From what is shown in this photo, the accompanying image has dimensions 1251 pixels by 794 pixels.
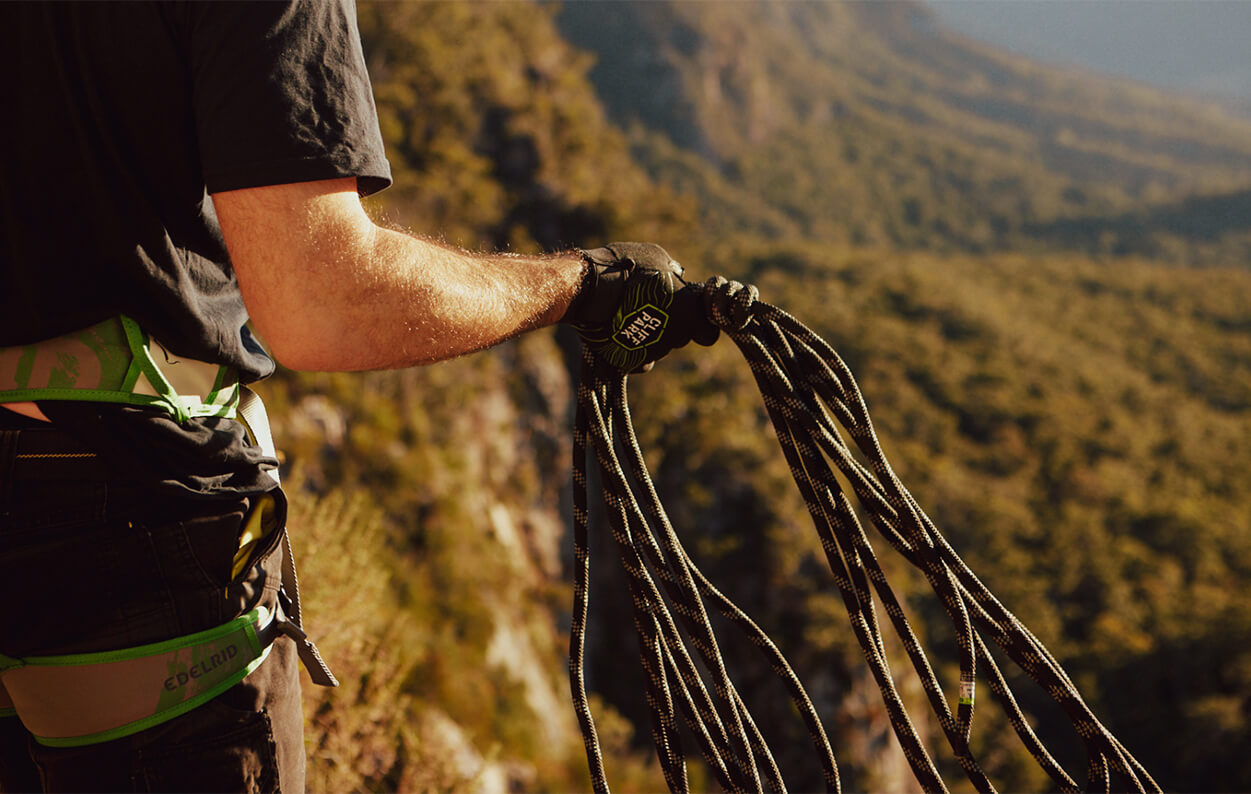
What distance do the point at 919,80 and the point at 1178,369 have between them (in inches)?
4463

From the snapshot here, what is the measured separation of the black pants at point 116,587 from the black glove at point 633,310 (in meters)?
0.75

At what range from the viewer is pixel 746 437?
25.5 meters

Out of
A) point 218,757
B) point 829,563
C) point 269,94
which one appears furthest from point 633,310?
point 218,757

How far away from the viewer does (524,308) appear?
1.40 meters

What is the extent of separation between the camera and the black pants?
1119 mm

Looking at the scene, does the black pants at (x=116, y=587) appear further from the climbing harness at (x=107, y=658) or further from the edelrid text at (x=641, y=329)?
the edelrid text at (x=641, y=329)

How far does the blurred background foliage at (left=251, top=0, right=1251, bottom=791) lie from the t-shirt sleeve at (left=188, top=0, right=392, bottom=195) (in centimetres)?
37

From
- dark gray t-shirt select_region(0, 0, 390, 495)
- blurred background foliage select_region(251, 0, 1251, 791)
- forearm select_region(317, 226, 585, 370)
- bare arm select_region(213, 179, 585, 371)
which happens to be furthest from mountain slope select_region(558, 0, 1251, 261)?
dark gray t-shirt select_region(0, 0, 390, 495)

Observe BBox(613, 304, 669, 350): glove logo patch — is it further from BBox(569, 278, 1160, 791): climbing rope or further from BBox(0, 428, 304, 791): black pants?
BBox(0, 428, 304, 791): black pants

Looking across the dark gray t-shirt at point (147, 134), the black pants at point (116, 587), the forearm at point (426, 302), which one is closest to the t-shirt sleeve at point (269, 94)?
the dark gray t-shirt at point (147, 134)

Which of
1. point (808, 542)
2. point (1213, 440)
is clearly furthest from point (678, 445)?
point (1213, 440)

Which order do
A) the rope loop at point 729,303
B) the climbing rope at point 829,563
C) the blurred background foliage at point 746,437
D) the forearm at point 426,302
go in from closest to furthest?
1. the forearm at point 426,302
2. the climbing rope at point 829,563
3. the rope loop at point 729,303
4. the blurred background foliage at point 746,437

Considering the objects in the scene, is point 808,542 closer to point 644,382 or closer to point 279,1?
point 644,382

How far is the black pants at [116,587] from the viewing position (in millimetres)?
1119
